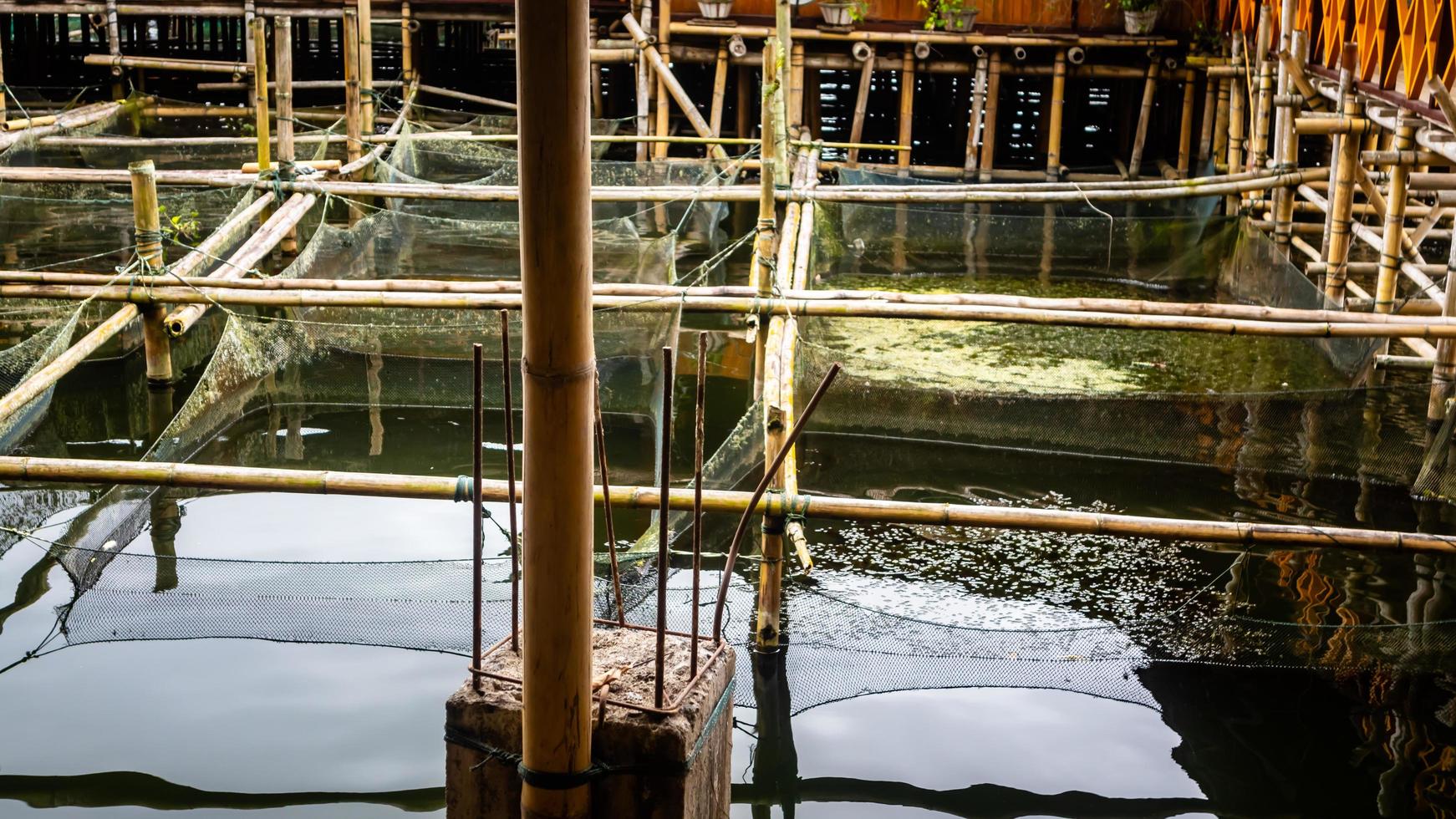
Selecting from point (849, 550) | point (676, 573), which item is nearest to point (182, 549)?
point (676, 573)

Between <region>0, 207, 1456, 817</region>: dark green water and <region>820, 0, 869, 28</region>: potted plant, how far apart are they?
7293 millimetres

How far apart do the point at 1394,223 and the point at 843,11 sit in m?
6.64

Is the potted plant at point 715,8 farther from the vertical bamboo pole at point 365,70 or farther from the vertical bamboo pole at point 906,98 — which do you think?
the vertical bamboo pole at point 365,70

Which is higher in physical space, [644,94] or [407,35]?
[407,35]

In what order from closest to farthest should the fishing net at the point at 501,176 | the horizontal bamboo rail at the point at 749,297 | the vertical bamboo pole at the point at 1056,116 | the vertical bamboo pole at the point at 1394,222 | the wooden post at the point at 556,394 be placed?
the wooden post at the point at 556,394 → the horizontal bamboo rail at the point at 749,297 → the vertical bamboo pole at the point at 1394,222 → the fishing net at the point at 501,176 → the vertical bamboo pole at the point at 1056,116

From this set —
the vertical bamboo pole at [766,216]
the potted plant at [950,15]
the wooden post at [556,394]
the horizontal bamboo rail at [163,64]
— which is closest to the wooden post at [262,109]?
the vertical bamboo pole at [766,216]

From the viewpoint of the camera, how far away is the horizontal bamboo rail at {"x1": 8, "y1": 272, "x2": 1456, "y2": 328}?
17.2 ft

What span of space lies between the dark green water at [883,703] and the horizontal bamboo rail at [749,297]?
0.54 m

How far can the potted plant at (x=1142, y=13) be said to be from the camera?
39.5 feet

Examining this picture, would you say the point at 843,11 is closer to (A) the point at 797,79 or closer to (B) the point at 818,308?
(A) the point at 797,79

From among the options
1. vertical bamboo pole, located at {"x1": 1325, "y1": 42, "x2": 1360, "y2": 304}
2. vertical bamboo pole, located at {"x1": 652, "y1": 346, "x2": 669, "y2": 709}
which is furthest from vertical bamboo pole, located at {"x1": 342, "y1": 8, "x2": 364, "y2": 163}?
vertical bamboo pole, located at {"x1": 652, "y1": 346, "x2": 669, "y2": 709}

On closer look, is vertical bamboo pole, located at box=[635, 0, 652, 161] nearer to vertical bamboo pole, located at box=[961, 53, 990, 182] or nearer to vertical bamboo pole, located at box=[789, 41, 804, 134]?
vertical bamboo pole, located at box=[789, 41, 804, 134]

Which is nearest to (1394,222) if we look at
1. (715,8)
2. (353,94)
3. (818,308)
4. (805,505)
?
(818,308)

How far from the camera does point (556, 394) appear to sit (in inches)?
61.6
